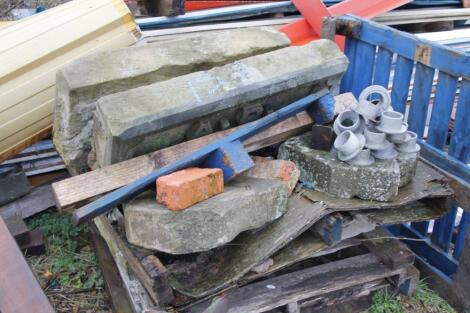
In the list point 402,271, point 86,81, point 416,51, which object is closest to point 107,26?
point 86,81

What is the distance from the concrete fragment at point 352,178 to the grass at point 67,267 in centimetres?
155

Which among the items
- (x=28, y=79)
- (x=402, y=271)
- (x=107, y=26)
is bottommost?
(x=402, y=271)

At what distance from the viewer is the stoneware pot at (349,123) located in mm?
2432

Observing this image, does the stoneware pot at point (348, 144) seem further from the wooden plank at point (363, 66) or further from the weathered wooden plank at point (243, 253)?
the wooden plank at point (363, 66)

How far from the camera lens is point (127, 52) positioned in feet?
8.55

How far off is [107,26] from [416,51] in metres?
1.94

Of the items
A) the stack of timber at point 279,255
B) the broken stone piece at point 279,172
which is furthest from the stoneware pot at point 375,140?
the broken stone piece at point 279,172

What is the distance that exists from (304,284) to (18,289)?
4.72ft

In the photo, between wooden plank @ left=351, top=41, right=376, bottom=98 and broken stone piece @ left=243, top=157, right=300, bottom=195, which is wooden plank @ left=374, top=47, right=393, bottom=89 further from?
broken stone piece @ left=243, top=157, right=300, bottom=195

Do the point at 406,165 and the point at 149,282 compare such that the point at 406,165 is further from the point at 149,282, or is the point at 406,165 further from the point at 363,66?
the point at 149,282

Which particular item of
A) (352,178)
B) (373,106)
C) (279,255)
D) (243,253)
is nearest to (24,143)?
(243,253)

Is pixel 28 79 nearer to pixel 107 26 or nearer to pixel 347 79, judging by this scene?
pixel 107 26

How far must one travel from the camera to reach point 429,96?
271cm

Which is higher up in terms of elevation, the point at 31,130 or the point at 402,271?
the point at 31,130
